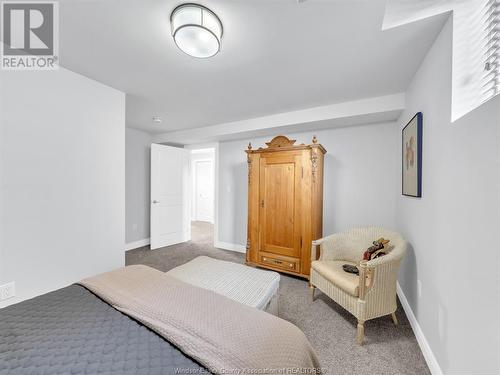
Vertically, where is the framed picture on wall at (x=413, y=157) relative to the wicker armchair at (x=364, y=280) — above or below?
above

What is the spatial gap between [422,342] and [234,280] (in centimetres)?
151

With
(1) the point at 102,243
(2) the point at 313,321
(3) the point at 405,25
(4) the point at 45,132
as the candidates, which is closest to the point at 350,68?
(3) the point at 405,25

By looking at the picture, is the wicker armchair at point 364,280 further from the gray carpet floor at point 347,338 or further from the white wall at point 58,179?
the white wall at point 58,179

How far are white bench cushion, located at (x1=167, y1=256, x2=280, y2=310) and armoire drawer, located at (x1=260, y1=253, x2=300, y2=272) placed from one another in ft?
3.16

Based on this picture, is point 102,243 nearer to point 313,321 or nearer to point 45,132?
point 45,132

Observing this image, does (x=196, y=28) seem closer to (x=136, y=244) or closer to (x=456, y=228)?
(x=456, y=228)

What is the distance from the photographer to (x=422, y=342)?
1568 mm

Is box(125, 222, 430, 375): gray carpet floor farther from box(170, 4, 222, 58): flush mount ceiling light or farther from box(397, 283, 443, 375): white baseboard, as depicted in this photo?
box(170, 4, 222, 58): flush mount ceiling light

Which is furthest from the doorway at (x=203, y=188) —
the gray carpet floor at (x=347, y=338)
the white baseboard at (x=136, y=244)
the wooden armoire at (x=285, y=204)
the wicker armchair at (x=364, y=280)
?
the wicker armchair at (x=364, y=280)

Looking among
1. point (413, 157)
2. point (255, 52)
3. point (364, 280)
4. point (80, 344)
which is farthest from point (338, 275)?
point (255, 52)

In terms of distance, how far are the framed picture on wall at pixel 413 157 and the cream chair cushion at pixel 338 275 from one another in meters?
0.93

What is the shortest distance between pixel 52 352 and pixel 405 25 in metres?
2.52

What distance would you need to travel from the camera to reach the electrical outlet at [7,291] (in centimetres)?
161

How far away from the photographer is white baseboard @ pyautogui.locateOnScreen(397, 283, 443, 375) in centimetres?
135
